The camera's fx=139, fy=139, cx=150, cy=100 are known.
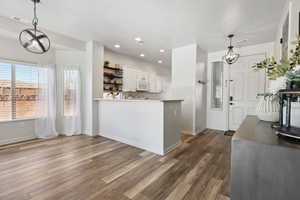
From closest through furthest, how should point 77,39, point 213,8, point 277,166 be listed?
point 277,166 → point 213,8 → point 77,39

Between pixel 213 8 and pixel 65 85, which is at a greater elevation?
pixel 213 8

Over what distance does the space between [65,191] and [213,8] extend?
12.1 ft

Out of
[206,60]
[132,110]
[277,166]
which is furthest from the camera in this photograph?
[206,60]

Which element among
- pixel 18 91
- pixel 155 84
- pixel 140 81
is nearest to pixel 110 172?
pixel 18 91

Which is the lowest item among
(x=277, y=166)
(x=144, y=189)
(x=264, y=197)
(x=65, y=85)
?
(x=144, y=189)

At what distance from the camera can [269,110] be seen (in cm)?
152

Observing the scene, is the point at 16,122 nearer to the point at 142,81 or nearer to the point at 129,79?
the point at 129,79

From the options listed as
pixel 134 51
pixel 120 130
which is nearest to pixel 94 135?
pixel 120 130

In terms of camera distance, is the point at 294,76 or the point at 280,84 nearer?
the point at 294,76

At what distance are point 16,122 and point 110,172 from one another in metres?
3.14

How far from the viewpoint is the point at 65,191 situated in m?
1.78

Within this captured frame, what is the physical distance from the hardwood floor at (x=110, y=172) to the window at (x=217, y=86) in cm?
189

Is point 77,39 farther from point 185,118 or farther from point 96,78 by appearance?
point 185,118

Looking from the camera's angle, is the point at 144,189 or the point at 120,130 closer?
the point at 144,189
